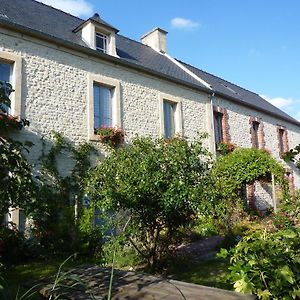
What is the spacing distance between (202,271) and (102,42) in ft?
25.0

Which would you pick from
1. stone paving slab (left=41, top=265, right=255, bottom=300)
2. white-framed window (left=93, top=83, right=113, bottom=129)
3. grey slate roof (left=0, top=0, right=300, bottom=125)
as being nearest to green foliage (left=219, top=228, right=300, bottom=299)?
stone paving slab (left=41, top=265, right=255, bottom=300)

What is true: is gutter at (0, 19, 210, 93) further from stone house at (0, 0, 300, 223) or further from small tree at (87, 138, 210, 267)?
small tree at (87, 138, 210, 267)

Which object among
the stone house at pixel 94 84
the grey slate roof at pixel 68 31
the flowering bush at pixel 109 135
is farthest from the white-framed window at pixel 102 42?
the flowering bush at pixel 109 135

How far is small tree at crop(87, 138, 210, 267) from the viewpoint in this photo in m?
6.28

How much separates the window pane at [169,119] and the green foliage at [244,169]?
1.92 meters

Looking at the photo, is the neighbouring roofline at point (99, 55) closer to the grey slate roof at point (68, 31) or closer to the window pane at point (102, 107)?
the grey slate roof at point (68, 31)

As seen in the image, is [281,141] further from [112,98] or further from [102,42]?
[102,42]

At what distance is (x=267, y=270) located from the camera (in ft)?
11.4

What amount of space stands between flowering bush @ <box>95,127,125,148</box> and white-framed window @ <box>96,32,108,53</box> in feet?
8.50

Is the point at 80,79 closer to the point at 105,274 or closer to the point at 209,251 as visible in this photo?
the point at 209,251

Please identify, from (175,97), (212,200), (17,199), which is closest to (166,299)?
(17,199)

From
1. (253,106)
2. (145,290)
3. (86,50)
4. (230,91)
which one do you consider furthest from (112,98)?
(145,290)

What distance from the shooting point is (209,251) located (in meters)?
8.40

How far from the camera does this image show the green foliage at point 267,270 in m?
3.39
